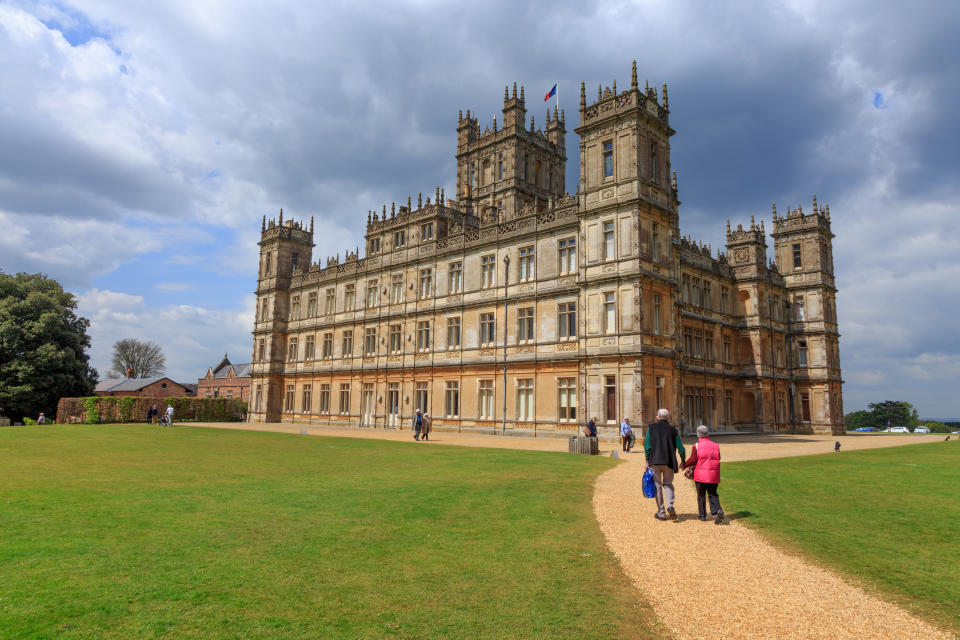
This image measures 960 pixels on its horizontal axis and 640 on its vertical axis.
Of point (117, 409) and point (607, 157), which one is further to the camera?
point (117, 409)

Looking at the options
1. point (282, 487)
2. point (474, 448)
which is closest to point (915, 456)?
point (474, 448)

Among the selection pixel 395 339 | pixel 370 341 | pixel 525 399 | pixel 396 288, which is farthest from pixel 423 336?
pixel 525 399

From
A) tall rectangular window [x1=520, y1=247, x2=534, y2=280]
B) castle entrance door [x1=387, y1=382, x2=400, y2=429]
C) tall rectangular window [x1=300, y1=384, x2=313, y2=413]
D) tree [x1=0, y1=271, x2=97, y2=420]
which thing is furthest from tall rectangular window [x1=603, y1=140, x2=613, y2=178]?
tree [x1=0, y1=271, x2=97, y2=420]

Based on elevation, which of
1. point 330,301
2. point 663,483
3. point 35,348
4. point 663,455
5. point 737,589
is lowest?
point 737,589

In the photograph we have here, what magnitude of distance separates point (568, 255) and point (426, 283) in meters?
13.8

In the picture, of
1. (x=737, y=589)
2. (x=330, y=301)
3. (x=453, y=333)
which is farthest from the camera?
Answer: (x=330, y=301)

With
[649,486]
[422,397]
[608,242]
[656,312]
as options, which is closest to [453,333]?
[422,397]

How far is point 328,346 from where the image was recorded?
54906 millimetres

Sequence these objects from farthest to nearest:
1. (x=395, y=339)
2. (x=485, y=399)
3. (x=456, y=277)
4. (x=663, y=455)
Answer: (x=395, y=339), (x=456, y=277), (x=485, y=399), (x=663, y=455)

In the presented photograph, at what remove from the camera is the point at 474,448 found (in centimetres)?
2681

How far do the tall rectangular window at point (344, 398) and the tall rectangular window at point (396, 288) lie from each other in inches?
373

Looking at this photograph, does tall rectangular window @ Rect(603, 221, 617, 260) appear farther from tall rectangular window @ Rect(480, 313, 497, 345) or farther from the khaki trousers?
the khaki trousers

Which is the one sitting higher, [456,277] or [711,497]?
[456,277]

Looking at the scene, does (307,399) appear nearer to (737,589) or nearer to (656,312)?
(656,312)
